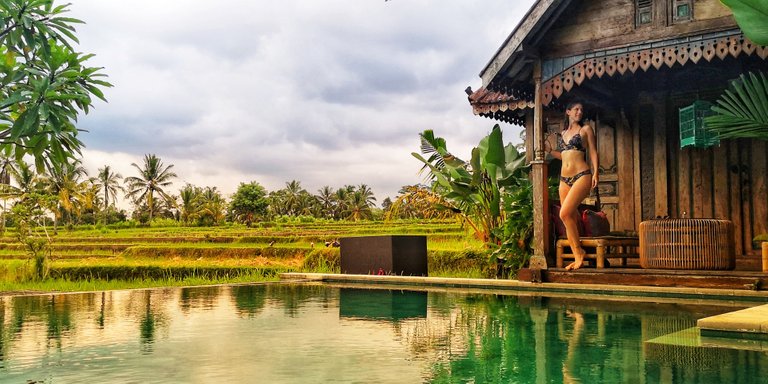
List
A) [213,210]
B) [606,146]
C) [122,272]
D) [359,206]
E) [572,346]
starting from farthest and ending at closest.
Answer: [359,206] → [213,210] → [122,272] → [606,146] → [572,346]

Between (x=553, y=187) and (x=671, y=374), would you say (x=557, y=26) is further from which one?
(x=671, y=374)

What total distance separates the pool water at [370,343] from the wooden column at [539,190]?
1781 mm

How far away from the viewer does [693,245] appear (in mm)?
7941

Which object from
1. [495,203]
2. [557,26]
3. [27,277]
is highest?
[557,26]

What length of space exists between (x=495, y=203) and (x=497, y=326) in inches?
246

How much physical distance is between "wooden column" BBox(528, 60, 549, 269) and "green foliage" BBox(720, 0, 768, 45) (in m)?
2.86

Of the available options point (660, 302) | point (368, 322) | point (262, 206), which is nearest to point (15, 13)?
point (368, 322)

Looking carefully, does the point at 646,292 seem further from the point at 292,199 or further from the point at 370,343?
the point at 292,199

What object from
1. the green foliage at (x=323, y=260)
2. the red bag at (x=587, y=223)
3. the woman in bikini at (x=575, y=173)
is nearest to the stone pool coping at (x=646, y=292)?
the woman in bikini at (x=575, y=173)

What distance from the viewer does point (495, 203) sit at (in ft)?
36.8

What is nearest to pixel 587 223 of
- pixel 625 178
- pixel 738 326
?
pixel 625 178

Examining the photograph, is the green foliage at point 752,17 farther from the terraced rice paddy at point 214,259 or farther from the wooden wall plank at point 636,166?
the terraced rice paddy at point 214,259


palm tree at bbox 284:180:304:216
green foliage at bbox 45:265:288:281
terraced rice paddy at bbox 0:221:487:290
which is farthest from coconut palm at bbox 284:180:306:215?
green foliage at bbox 45:265:288:281

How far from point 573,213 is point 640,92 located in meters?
2.99
